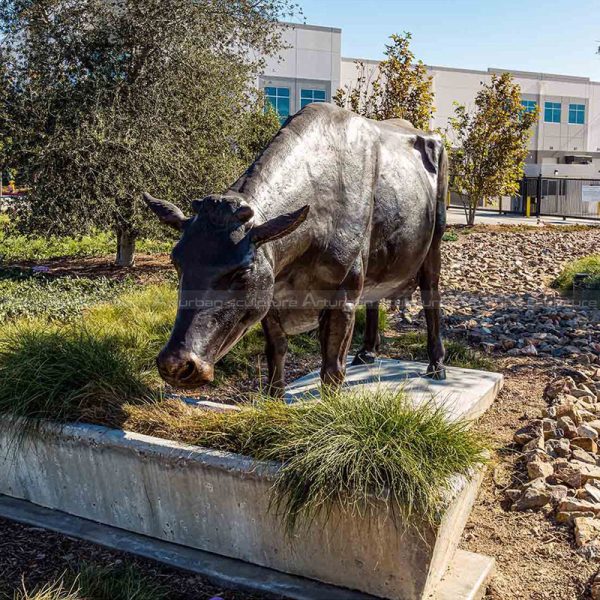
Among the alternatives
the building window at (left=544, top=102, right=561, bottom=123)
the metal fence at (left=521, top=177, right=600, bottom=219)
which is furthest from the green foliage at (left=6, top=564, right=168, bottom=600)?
the building window at (left=544, top=102, right=561, bottom=123)

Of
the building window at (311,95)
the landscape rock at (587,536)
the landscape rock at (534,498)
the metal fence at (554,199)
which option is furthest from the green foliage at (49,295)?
the building window at (311,95)

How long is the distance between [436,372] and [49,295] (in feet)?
18.2

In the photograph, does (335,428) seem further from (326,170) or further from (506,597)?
(326,170)

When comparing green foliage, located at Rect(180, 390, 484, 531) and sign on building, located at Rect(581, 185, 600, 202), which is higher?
sign on building, located at Rect(581, 185, 600, 202)

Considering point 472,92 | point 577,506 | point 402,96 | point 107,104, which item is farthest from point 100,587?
point 472,92

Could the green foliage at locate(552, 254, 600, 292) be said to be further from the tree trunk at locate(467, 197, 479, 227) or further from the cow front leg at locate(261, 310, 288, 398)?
the tree trunk at locate(467, 197, 479, 227)

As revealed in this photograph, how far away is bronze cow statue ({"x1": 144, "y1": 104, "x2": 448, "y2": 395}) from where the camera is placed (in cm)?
305

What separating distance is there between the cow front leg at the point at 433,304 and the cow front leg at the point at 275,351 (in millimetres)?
1723

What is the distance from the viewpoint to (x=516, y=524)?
3.77 metres

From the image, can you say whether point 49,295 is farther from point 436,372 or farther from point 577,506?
point 577,506

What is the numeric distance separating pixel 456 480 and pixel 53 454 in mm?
2319

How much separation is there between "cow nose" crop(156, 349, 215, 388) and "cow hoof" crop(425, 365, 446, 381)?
3090mm

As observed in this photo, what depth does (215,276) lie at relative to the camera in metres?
3.03

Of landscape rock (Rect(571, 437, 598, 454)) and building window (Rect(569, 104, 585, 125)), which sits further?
building window (Rect(569, 104, 585, 125))
